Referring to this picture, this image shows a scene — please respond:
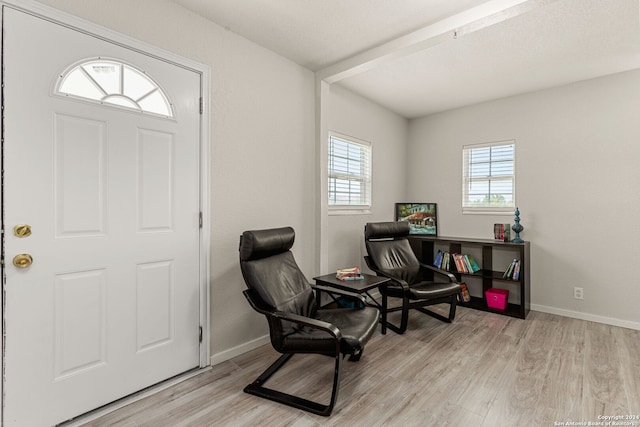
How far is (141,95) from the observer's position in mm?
2070

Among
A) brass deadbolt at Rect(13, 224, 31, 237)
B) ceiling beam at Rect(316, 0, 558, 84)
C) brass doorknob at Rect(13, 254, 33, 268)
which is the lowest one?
brass doorknob at Rect(13, 254, 33, 268)

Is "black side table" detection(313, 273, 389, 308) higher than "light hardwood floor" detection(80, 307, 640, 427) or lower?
higher

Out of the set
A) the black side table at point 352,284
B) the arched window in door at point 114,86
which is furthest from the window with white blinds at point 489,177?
the arched window in door at point 114,86

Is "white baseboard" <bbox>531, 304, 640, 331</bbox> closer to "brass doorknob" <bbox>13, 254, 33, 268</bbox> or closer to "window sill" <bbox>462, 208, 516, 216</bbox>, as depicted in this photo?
"window sill" <bbox>462, 208, 516, 216</bbox>

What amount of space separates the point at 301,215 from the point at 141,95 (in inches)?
67.2

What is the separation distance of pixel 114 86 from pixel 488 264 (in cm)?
416

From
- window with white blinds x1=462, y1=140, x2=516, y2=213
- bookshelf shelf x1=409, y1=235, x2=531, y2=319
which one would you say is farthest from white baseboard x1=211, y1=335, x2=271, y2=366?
window with white blinds x1=462, y1=140, x2=516, y2=213

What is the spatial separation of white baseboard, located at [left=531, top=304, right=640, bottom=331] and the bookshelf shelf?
0.18 metres

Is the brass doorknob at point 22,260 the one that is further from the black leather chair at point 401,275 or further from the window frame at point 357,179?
the black leather chair at point 401,275

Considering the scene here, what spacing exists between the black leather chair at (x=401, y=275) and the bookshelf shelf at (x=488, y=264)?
0.42 meters

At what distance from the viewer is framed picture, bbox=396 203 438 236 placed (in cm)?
462

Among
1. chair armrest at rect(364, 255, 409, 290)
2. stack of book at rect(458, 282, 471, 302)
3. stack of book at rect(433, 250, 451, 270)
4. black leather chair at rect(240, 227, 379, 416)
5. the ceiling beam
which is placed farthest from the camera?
stack of book at rect(433, 250, 451, 270)

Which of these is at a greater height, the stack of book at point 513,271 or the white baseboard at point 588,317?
the stack of book at point 513,271

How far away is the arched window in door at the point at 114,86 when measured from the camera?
5.92 feet
